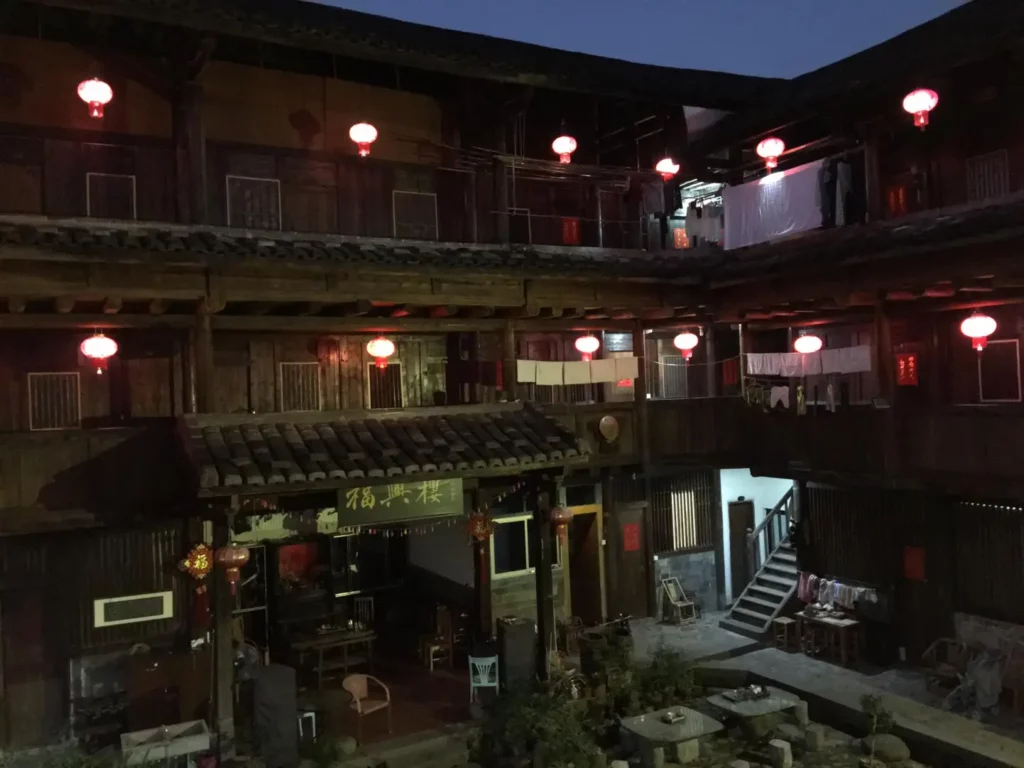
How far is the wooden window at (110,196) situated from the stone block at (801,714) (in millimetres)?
13149

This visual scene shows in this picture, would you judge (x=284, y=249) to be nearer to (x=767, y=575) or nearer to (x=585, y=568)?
(x=585, y=568)

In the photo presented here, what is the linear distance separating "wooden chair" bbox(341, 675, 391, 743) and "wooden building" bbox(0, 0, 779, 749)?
2141mm

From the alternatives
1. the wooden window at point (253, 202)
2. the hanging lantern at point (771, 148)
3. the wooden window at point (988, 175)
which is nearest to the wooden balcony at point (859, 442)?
the wooden window at point (988, 175)

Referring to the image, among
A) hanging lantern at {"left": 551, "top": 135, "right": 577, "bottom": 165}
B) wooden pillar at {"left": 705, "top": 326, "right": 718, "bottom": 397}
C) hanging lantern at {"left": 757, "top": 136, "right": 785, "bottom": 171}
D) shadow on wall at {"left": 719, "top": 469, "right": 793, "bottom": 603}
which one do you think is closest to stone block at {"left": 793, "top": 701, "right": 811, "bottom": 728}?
shadow on wall at {"left": 719, "top": 469, "right": 793, "bottom": 603}

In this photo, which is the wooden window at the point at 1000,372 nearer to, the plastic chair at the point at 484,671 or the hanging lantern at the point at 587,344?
the hanging lantern at the point at 587,344

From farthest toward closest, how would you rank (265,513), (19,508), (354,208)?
(354,208), (265,513), (19,508)

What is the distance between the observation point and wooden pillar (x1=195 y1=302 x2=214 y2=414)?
38.9ft

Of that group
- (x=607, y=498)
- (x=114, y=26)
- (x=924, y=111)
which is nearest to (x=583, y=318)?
(x=607, y=498)

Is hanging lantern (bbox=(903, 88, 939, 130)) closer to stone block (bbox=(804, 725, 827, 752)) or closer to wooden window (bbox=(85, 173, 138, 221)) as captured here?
stone block (bbox=(804, 725, 827, 752))

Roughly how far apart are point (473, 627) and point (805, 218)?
10161 millimetres

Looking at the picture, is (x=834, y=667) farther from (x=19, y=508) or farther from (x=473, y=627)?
(x=19, y=508)

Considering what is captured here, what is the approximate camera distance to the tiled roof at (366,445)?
10977 millimetres

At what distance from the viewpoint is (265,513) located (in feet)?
46.3

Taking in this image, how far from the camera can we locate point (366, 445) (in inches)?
480
